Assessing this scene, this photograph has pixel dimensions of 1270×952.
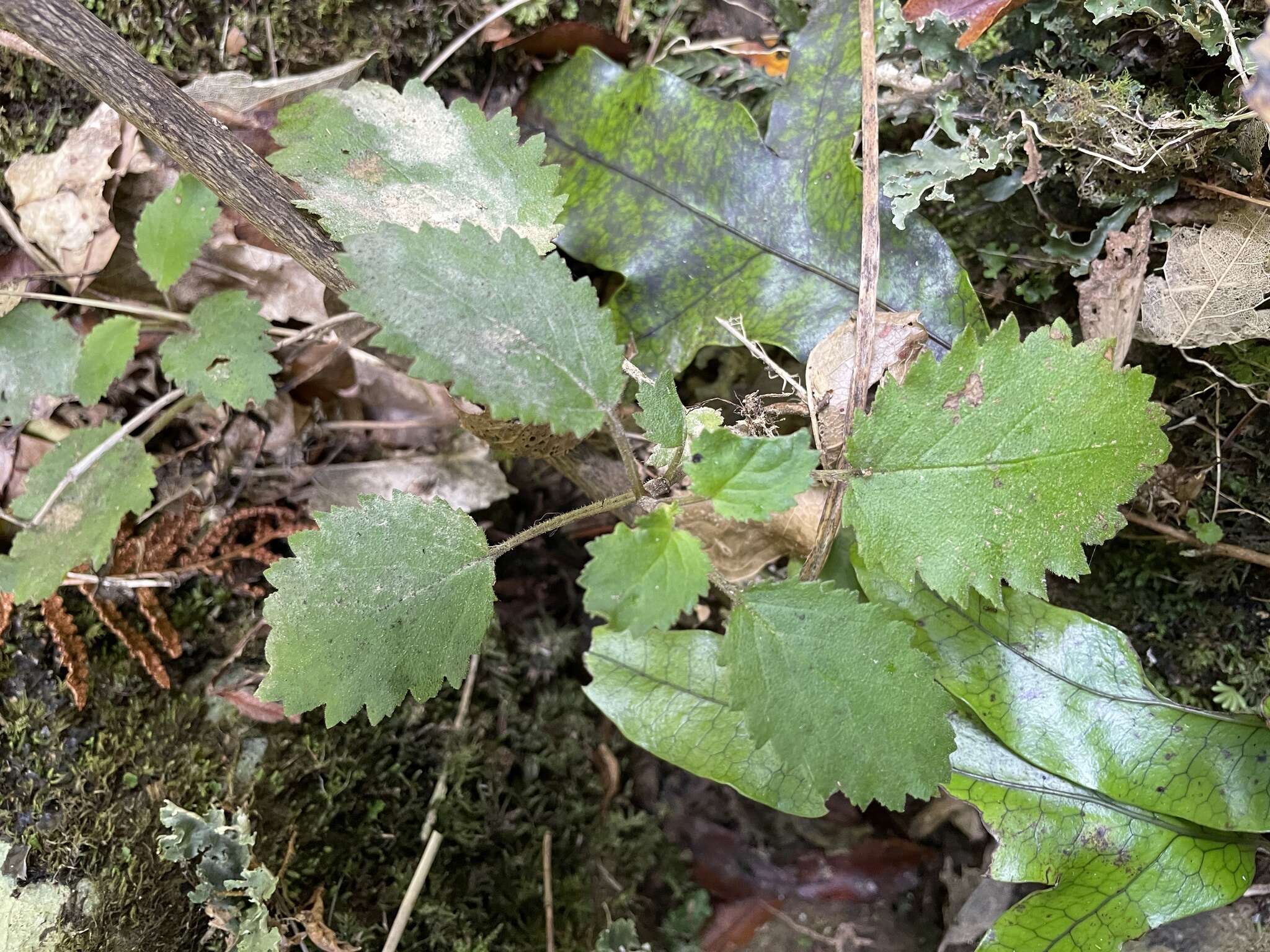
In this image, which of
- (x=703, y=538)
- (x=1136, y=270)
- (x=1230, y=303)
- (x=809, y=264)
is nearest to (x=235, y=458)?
(x=703, y=538)

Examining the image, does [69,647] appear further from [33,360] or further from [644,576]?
[644,576]

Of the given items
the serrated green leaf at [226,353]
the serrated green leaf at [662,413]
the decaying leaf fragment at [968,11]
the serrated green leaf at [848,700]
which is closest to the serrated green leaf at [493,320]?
the serrated green leaf at [662,413]

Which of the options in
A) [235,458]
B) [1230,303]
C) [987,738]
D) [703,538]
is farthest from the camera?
[235,458]

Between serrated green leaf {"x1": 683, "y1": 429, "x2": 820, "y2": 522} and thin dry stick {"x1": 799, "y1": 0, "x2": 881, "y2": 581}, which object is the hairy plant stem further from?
thin dry stick {"x1": 799, "y1": 0, "x2": 881, "y2": 581}

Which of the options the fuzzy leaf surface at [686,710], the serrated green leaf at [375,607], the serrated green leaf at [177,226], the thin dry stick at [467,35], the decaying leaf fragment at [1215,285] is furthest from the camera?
the thin dry stick at [467,35]

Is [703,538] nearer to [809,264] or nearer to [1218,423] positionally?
[809,264]

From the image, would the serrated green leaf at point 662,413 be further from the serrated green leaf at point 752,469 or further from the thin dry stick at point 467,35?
the thin dry stick at point 467,35

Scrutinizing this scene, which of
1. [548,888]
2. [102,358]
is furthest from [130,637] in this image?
[548,888]
